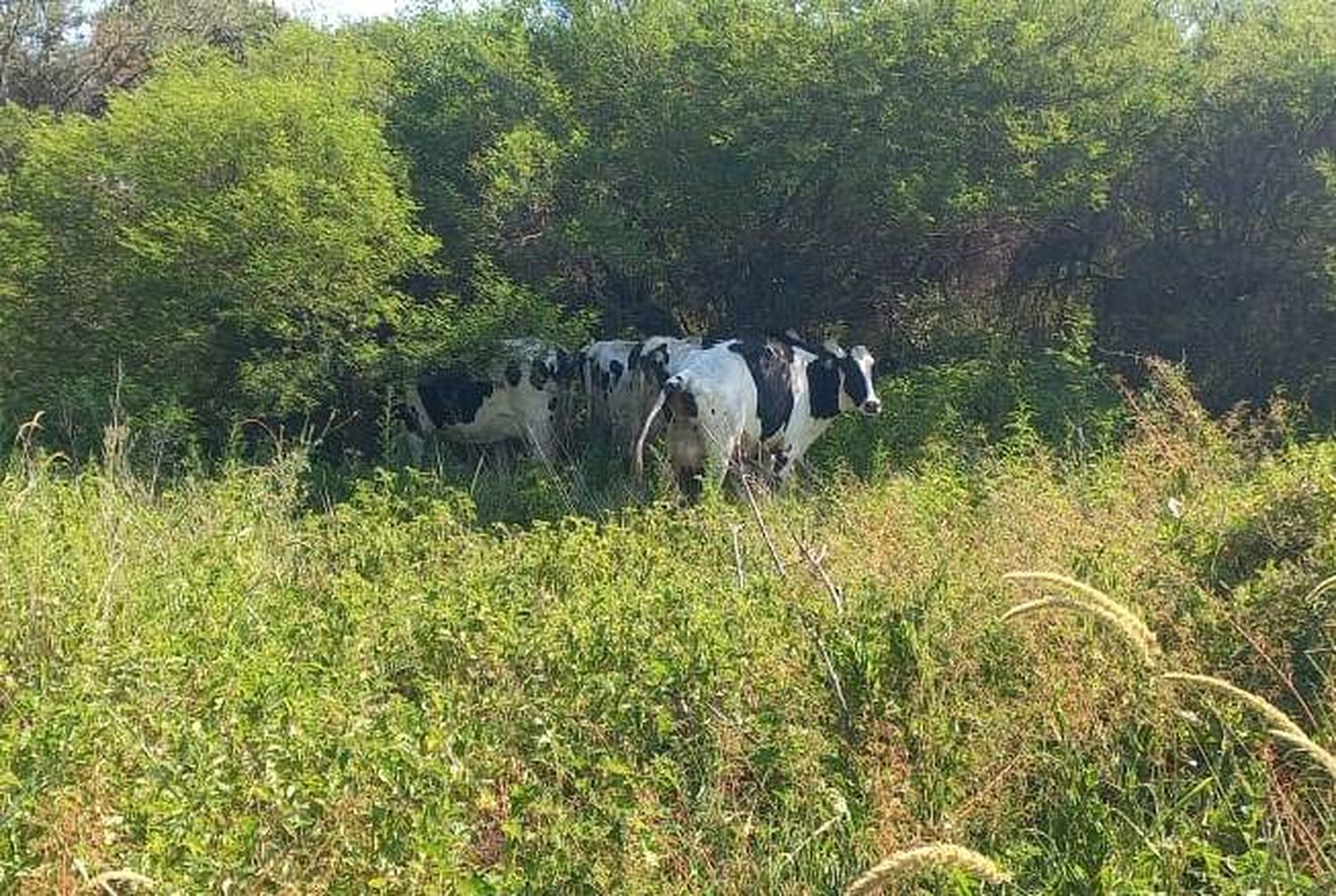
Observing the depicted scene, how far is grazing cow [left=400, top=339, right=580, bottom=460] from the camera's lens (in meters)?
9.70

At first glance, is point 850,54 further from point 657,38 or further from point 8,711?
point 8,711

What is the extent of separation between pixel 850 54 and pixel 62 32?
14432 millimetres

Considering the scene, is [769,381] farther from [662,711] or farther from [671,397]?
[662,711]

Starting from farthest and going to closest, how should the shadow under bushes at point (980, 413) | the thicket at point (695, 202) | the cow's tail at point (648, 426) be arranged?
the thicket at point (695, 202) < the shadow under bushes at point (980, 413) < the cow's tail at point (648, 426)

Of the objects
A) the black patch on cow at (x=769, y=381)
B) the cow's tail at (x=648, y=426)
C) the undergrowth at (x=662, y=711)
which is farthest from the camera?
the black patch on cow at (x=769, y=381)

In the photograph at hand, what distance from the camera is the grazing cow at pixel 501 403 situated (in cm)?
970

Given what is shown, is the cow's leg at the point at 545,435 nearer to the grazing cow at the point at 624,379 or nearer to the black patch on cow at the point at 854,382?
the grazing cow at the point at 624,379

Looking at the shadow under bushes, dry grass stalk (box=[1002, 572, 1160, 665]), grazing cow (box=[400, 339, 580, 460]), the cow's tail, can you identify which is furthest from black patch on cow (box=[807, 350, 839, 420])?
dry grass stalk (box=[1002, 572, 1160, 665])

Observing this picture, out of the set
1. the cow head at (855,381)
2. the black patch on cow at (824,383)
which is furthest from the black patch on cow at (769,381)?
the cow head at (855,381)

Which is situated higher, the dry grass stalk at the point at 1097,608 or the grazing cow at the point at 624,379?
the dry grass stalk at the point at 1097,608

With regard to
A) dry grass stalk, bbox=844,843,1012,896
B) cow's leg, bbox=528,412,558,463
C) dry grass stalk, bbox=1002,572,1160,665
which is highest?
dry grass stalk, bbox=1002,572,1160,665

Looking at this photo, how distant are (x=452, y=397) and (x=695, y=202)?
2444mm

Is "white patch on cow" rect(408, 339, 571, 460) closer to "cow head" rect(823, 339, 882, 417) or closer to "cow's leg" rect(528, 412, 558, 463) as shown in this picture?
"cow's leg" rect(528, 412, 558, 463)

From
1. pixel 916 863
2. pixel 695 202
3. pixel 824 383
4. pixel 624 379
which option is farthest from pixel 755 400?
pixel 916 863
